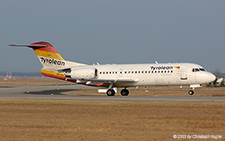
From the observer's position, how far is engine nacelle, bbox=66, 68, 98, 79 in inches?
1719

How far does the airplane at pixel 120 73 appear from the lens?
134 feet

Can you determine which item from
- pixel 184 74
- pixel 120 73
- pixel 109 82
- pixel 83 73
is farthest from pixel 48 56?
pixel 184 74

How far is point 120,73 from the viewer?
4328cm

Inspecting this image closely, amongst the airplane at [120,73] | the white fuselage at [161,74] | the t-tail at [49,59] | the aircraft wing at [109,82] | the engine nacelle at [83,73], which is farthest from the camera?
the t-tail at [49,59]

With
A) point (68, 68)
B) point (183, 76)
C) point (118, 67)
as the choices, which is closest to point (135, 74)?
point (118, 67)

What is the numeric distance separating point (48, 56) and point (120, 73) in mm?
9958

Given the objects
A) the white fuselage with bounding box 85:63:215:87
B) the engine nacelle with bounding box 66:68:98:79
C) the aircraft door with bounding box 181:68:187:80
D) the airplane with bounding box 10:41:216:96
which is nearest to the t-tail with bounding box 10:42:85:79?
the airplane with bounding box 10:41:216:96

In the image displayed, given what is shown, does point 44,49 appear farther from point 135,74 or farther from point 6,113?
point 6,113

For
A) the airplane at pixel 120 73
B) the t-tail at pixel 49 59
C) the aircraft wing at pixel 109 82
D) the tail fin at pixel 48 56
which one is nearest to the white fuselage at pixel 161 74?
the airplane at pixel 120 73

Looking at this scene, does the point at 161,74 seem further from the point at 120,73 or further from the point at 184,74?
the point at 120,73

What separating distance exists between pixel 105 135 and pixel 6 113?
35.0 ft

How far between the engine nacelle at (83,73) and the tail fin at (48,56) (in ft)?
7.21

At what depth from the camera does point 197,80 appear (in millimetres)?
40531

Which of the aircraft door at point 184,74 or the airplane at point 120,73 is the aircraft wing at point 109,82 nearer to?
the airplane at point 120,73
